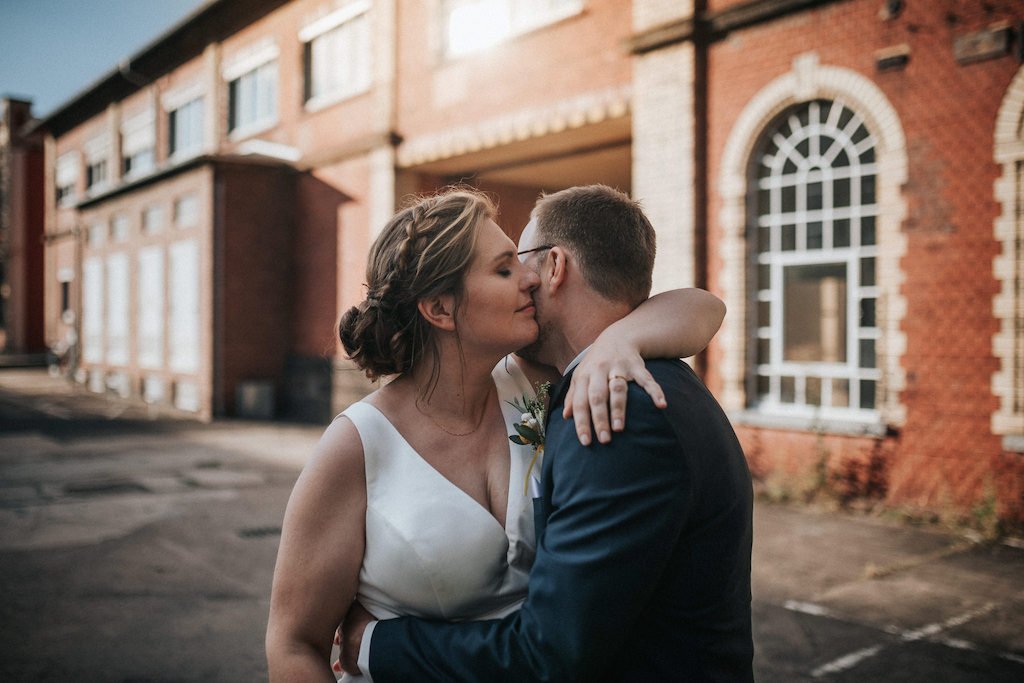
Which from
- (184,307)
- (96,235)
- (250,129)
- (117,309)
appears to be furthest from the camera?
(96,235)

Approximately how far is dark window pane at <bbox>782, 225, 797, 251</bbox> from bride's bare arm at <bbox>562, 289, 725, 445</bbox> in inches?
273

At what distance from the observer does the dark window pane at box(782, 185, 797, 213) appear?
8.59 metres

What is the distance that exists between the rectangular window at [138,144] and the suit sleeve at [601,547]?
892 inches

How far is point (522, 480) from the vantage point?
6.39 ft

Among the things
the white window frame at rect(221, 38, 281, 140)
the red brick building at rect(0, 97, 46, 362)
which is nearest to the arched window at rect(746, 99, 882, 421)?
the white window frame at rect(221, 38, 281, 140)

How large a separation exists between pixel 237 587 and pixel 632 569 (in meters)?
Answer: 4.90

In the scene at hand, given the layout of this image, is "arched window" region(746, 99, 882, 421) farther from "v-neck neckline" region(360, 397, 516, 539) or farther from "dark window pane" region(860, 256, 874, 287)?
"v-neck neckline" region(360, 397, 516, 539)

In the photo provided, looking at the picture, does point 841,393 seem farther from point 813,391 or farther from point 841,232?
point 841,232

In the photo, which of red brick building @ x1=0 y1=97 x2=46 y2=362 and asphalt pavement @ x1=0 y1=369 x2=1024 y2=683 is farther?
red brick building @ x1=0 y1=97 x2=46 y2=362

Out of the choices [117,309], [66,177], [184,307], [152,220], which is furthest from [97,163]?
[184,307]

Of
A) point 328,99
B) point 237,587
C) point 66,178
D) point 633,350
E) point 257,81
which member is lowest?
point 237,587

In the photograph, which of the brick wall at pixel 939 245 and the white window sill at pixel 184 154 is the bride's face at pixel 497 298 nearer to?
the brick wall at pixel 939 245

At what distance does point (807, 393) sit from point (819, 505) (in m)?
1.22

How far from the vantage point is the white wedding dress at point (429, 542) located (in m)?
1.78
